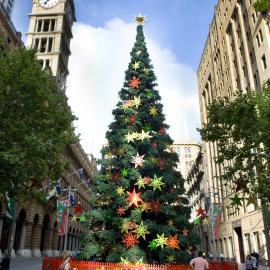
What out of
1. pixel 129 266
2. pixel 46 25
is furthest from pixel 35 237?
pixel 46 25

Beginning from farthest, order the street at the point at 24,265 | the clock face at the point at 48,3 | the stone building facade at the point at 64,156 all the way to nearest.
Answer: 1. the clock face at the point at 48,3
2. the stone building facade at the point at 64,156
3. the street at the point at 24,265

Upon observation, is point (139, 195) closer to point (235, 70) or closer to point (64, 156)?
point (235, 70)

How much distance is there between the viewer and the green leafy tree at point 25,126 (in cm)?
1536

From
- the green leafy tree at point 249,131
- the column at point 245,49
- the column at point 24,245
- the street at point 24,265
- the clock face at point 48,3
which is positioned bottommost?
the street at point 24,265

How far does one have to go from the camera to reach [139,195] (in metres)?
17.0

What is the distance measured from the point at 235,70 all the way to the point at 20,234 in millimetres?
34019

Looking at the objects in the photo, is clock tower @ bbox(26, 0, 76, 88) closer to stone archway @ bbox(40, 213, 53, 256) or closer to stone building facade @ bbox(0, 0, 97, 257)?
stone building facade @ bbox(0, 0, 97, 257)

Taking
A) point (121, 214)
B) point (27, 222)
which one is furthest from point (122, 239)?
point (27, 222)

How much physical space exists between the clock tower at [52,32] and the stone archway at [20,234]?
29.8m

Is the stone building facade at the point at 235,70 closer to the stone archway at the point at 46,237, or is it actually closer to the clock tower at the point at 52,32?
the stone archway at the point at 46,237

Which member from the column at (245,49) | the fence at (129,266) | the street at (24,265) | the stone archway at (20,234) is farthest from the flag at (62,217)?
the column at (245,49)

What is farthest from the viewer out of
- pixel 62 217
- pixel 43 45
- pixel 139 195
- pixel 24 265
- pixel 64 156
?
pixel 43 45

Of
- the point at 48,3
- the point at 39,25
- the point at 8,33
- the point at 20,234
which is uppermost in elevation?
the point at 48,3

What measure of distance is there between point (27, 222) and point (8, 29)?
21984 millimetres
